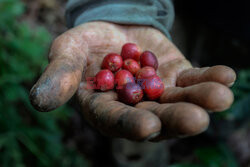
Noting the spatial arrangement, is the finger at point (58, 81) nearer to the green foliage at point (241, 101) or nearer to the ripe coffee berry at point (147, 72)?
the ripe coffee berry at point (147, 72)

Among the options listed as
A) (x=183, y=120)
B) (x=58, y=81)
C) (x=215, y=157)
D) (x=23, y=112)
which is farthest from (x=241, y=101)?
(x=23, y=112)

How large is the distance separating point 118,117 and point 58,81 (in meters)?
0.46

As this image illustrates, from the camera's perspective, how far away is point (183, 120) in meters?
1.39

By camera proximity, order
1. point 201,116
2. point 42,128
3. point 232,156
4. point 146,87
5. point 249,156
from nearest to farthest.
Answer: point 201,116, point 146,87, point 42,128, point 232,156, point 249,156

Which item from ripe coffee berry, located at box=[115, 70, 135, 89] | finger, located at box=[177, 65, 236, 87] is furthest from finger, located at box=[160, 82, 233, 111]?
ripe coffee berry, located at box=[115, 70, 135, 89]

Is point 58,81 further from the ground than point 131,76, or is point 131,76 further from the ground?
point 58,81

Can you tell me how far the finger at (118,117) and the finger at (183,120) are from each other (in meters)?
0.08

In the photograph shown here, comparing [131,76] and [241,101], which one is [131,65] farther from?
[241,101]

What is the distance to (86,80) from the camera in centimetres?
225

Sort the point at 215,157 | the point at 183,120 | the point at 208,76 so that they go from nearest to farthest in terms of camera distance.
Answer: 1. the point at 183,120
2. the point at 208,76
3. the point at 215,157

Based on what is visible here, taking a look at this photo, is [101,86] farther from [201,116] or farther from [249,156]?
[249,156]

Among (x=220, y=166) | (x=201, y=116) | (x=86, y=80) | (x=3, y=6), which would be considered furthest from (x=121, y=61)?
(x=3, y=6)

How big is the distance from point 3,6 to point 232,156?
4292 mm

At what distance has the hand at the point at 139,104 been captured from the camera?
1428mm
